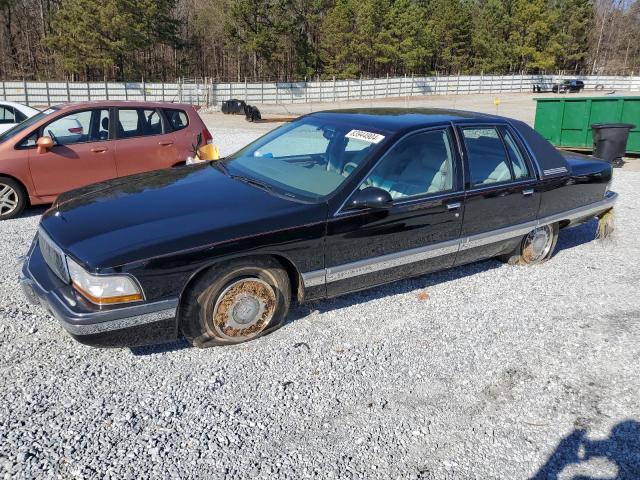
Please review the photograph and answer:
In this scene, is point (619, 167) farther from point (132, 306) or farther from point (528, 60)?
point (528, 60)

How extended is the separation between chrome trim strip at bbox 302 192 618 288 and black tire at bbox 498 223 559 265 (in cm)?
15

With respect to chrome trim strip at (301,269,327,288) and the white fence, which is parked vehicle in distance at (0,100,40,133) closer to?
chrome trim strip at (301,269,327,288)

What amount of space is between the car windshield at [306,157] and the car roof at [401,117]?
0.36 feet

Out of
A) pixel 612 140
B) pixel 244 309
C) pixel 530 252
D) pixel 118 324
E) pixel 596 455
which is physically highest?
pixel 612 140

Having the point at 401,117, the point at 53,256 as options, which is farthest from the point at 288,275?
the point at 401,117

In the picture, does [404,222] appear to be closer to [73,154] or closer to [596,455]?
[596,455]

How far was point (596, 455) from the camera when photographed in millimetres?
2717

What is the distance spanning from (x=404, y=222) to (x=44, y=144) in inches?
192

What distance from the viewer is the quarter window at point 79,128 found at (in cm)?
679

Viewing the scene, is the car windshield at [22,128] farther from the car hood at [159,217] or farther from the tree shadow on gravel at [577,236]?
the tree shadow on gravel at [577,236]

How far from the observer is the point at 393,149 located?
3.98 metres

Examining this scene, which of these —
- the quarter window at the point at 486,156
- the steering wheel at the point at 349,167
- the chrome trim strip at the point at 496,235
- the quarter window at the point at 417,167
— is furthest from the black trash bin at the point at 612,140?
the steering wheel at the point at 349,167

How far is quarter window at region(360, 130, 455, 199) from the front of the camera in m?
3.98

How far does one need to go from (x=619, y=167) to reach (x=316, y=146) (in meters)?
9.69
